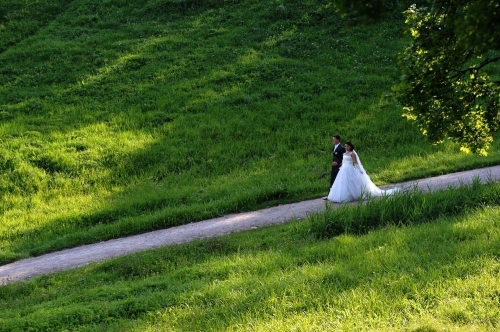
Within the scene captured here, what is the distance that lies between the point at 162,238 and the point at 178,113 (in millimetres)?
10099

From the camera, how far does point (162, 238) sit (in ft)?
43.4

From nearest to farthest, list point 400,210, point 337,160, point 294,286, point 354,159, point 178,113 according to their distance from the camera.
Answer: point 294,286, point 400,210, point 354,159, point 337,160, point 178,113

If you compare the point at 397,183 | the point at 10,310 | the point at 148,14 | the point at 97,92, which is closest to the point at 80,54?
the point at 97,92

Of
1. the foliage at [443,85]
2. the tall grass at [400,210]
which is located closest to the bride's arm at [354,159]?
the tall grass at [400,210]

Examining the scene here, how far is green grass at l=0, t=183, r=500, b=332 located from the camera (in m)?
7.39

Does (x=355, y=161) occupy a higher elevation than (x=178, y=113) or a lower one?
lower

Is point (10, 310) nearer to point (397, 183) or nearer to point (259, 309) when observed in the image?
point (259, 309)

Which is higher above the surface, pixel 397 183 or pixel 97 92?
pixel 97 92

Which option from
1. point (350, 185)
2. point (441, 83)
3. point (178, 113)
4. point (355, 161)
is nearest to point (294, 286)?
point (441, 83)

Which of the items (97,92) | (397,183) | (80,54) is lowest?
(397,183)

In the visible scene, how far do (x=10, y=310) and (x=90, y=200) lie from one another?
7604mm

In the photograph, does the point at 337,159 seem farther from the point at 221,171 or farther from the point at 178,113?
the point at 178,113

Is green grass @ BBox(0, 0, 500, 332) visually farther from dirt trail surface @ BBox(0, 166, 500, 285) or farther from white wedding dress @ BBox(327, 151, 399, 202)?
white wedding dress @ BBox(327, 151, 399, 202)

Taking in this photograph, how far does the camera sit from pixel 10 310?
362 inches
